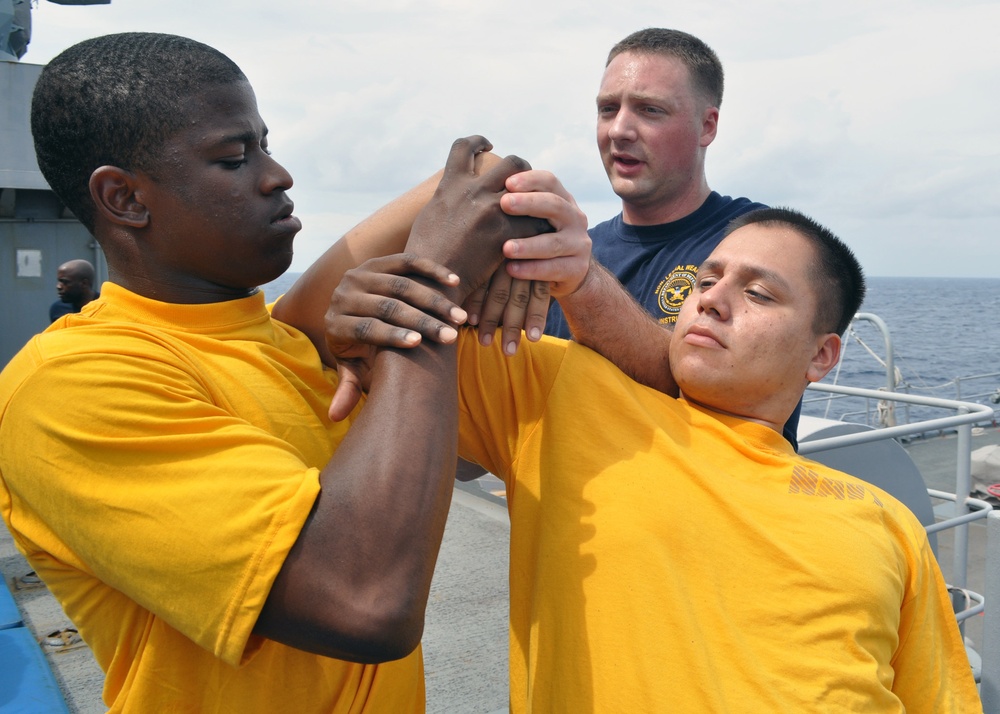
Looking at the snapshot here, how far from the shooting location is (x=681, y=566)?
5.41ft

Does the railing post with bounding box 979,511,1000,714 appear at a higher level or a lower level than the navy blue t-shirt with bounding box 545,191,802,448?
lower

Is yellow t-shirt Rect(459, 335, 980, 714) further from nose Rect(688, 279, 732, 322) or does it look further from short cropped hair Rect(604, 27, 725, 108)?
short cropped hair Rect(604, 27, 725, 108)

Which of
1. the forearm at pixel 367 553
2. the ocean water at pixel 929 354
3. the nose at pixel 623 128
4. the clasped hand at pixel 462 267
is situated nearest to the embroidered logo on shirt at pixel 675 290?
the nose at pixel 623 128

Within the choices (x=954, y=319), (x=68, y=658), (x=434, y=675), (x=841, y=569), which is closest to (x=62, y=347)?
(x=841, y=569)

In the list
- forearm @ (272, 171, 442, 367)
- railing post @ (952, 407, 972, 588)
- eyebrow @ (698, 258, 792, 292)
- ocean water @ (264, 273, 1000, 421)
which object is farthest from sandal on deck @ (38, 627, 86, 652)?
ocean water @ (264, 273, 1000, 421)

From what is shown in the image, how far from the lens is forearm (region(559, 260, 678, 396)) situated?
1.83 m

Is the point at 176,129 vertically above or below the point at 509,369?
above

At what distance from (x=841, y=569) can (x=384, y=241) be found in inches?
47.6

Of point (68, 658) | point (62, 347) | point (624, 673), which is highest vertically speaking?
point (62, 347)

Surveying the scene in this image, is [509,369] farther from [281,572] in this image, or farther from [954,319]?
[954,319]

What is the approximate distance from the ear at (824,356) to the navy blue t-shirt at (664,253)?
59 cm

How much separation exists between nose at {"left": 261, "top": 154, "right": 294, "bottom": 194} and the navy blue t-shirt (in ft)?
4.73

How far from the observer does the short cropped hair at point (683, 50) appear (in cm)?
326

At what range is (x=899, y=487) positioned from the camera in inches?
166
